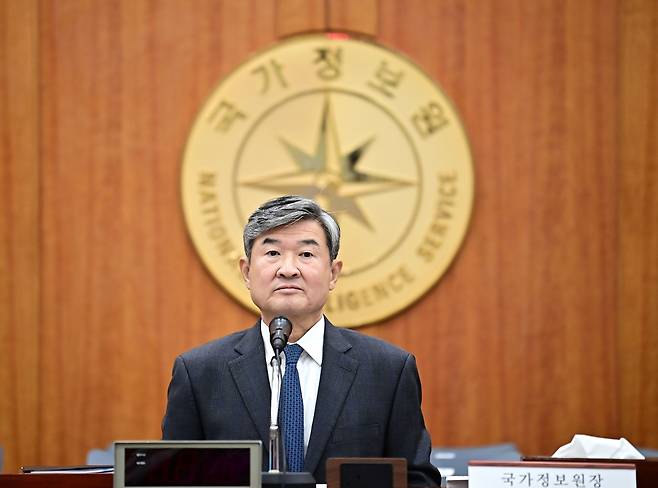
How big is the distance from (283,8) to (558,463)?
299cm

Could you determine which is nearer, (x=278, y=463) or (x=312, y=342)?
(x=278, y=463)

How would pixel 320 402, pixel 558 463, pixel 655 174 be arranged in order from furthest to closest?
pixel 655 174 → pixel 320 402 → pixel 558 463

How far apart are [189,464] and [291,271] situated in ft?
2.09

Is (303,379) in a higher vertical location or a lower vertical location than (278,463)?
higher

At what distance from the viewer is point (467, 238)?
4.71 meters

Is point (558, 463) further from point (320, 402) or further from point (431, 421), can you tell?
point (431, 421)

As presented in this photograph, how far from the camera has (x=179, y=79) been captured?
187 inches

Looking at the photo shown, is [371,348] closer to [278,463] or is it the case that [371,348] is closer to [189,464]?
[278,463]

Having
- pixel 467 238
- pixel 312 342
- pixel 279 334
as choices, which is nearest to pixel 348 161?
pixel 467 238

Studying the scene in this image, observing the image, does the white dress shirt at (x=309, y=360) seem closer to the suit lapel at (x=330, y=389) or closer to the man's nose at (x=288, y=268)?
the suit lapel at (x=330, y=389)

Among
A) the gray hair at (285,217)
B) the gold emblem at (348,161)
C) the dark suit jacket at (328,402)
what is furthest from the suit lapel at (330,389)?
the gold emblem at (348,161)

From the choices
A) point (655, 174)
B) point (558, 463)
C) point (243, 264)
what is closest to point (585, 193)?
point (655, 174)

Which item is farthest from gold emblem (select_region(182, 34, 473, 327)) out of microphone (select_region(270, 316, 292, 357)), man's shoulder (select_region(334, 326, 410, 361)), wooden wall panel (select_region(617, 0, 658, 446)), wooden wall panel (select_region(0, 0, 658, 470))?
microphone (select_region(270, 316, 292, 357))

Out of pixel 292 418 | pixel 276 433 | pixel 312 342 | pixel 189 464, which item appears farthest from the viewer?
pixel 312 342
